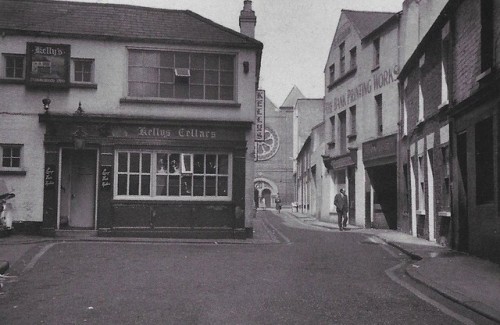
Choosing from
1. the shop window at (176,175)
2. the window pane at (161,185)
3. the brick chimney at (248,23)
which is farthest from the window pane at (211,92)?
the brick chimney at (248,23)

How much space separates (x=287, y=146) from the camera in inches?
2677

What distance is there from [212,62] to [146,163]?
150 inches

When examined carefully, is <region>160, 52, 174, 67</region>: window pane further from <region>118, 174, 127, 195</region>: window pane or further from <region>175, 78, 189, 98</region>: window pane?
<region>118, 174, 127, 195</region>: window pane

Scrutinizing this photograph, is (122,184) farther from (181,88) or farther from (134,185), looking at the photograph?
(181,88)

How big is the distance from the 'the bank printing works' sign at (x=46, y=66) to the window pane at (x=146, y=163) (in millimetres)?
3170

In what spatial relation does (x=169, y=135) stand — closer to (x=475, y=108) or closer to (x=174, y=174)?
(x=174, y=174)

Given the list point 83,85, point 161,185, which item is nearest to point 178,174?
point 161,185

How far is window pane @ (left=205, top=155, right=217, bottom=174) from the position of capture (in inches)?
699

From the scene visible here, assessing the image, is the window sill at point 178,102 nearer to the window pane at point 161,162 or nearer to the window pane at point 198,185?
the window pane at point 161,162

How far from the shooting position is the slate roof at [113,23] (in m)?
17.6

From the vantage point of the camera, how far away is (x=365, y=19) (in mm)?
29438

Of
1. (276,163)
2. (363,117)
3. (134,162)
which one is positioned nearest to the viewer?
(134,162)

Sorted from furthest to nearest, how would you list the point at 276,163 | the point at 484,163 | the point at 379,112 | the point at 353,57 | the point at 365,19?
the point at 276,163
the point at 365,19
the point at 353,57
the point at 379,112
the point at 484,163

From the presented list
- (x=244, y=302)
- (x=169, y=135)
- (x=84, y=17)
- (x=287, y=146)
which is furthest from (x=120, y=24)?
(x=287, y=146)
